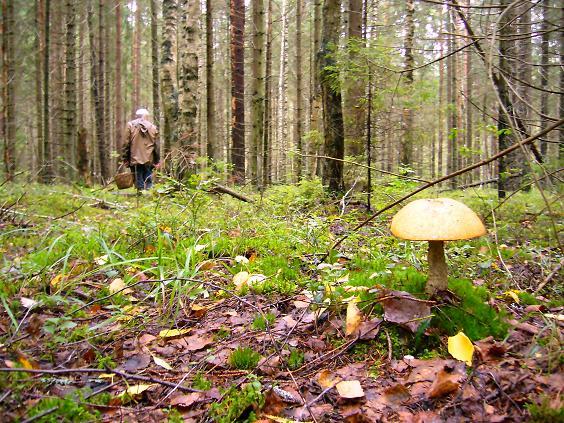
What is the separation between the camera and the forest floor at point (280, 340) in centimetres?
182

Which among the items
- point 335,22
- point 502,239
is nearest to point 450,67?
point 335,22

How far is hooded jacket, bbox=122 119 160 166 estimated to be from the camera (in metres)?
9.11

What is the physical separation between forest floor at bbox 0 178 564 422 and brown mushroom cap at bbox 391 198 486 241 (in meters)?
0.37

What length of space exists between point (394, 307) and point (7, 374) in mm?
2186

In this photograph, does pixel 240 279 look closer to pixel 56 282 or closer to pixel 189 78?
pixel 56 282

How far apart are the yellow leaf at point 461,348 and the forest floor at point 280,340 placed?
0.5 inches

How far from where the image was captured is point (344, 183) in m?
7.16

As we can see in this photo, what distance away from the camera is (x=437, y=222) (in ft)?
6.91

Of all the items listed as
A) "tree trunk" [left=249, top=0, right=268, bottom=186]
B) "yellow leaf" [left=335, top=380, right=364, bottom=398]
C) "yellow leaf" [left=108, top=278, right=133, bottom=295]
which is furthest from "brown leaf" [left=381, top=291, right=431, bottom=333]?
"tree trunk" [left=249, top=0, right=268, bottom=186]

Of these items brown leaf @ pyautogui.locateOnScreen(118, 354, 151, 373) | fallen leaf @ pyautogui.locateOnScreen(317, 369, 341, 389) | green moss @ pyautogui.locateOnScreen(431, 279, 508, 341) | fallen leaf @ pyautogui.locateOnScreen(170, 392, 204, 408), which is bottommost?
fallen leaf @ pyautogui.locateOnScreen(170, 392, 204, 408)

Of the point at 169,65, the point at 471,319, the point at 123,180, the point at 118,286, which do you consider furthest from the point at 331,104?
the point at 169,65

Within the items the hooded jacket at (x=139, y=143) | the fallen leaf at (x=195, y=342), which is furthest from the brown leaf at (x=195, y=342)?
the hooded jacket at (x=139, y=143)

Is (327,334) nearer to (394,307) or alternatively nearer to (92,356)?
(394,307)

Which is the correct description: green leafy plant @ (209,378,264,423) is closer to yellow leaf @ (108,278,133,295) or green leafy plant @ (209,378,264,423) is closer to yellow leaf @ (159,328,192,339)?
yellow leaf @ (159,328,192,339)
